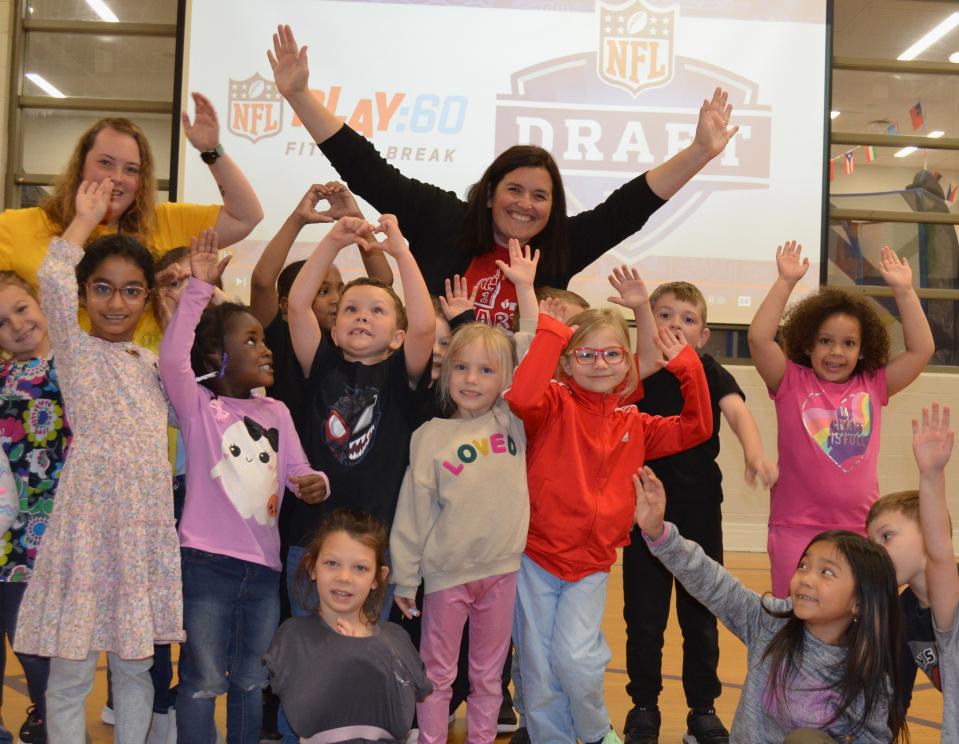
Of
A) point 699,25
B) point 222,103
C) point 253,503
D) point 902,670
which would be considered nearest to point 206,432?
point 253,503

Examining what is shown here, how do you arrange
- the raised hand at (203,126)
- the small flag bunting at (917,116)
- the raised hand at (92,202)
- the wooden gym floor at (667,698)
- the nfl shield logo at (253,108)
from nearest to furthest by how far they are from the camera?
the raised hand at (92,202)
the raised hand at (203,126)
the wooden gym floor at (667,698)
the nfl shield logo at (253,108)
the small flag bunting at (917,116)

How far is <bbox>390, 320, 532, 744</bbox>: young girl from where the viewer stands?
8.49 ft

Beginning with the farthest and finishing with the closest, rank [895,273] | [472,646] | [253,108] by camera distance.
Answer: [253,108], [895,273], [472,646]

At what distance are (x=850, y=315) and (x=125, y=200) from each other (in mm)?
2089

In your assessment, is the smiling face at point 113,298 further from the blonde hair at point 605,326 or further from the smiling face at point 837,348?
the smiling face at point 837,348

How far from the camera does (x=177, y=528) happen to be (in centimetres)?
250

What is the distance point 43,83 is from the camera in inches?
256

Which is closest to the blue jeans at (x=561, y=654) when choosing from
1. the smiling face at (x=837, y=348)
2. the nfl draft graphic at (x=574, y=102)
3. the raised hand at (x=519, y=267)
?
the raised hand at (x=519, y=267)

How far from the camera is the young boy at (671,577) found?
2938 mm

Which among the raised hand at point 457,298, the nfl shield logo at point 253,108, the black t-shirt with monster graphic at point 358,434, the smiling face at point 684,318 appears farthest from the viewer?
the nfl shield logo at point 253,108

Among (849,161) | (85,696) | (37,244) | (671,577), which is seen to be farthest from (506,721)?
(849,161)

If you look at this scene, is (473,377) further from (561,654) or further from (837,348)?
(837,348)

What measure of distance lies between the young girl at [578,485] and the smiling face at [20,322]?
1206mm

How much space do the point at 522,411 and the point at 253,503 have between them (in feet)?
2.29
